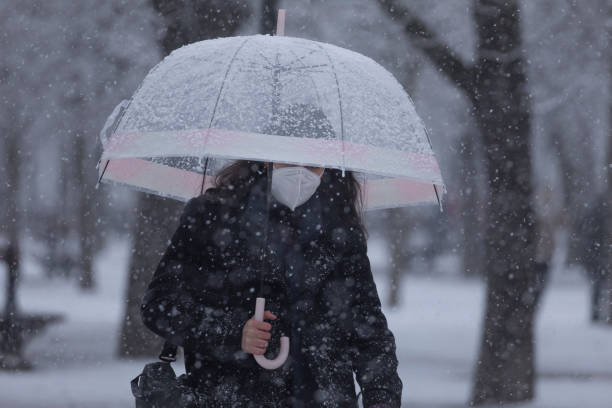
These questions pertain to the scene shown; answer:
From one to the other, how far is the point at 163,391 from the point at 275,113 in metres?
1.05

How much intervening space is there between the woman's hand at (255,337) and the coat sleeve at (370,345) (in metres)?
0.37

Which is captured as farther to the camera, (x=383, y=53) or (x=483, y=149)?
(x=383, y=53)

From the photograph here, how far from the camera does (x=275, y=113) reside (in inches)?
141

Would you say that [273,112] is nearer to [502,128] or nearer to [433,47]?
[433,47]

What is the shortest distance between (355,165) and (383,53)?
10473 mm

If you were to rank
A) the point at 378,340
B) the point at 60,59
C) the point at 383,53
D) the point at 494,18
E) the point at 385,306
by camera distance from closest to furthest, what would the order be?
the point at 378,340 < the point at 494,18 < the point at 383,53 < the point at 60,59 < the point at 385,306

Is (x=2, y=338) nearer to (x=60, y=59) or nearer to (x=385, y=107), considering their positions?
(x=60, y=59)

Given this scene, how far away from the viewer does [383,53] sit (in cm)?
1381

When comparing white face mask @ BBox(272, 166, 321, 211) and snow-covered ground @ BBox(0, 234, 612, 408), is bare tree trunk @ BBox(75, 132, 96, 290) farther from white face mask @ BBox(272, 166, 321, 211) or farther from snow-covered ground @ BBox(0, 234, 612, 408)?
white face mask @ BBox(272, 166, 321, 211)

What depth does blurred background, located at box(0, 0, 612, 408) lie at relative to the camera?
7.96 metres

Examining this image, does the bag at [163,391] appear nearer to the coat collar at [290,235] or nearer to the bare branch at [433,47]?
the coat collar at [290,235]

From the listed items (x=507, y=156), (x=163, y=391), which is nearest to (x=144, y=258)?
(x=507, y=156)

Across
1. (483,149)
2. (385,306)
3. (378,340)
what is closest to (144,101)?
(378,340)

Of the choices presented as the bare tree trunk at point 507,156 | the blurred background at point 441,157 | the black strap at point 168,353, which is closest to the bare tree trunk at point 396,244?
the blurred background at point 441,157
